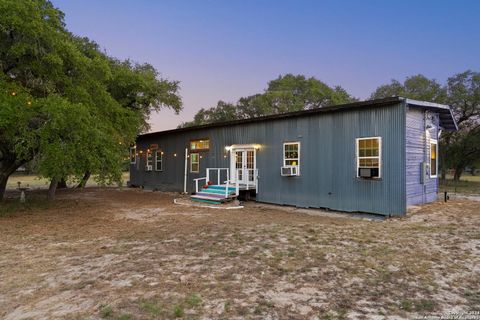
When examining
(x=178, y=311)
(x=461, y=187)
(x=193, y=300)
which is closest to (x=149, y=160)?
(x=193, y=300)

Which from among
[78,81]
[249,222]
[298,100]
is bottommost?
[249,222]

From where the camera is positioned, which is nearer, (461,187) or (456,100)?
(461,187)

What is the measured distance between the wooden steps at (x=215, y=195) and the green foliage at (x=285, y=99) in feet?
67.4

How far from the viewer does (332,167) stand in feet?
35.5

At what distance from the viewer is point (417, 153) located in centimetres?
1037

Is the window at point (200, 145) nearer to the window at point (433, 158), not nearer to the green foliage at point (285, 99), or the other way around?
the window at point (433, 158)

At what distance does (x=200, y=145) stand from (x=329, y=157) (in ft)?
25.2

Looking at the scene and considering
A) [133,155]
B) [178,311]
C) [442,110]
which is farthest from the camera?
[133,155]

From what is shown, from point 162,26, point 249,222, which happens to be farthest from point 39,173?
point 162,26

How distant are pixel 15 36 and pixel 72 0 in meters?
8.72

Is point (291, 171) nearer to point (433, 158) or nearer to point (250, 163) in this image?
point (250, 163)

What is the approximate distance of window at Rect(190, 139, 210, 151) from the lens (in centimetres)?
1586

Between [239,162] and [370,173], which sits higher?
[239,162]

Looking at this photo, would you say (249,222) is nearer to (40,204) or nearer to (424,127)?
(424,127)
